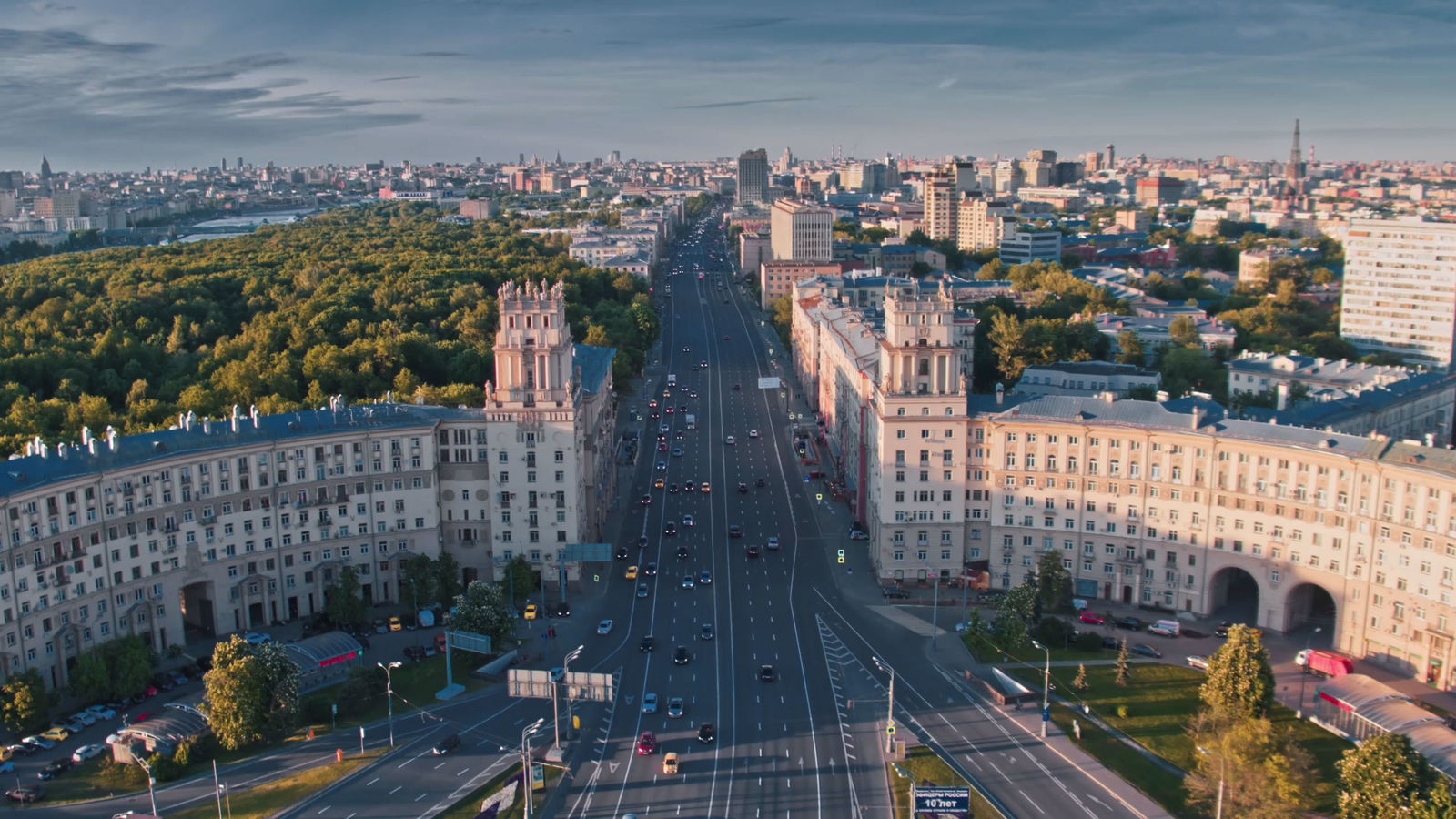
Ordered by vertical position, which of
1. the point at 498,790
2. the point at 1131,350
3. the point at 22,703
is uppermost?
the point at 1131,350

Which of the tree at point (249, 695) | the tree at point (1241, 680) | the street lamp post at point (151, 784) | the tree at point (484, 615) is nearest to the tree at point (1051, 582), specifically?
the tree at point (1241, 680)

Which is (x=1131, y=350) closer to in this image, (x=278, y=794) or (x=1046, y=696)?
(x=1046, y=696)

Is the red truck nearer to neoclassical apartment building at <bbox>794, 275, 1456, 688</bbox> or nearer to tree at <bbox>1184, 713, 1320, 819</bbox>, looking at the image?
neoclassical apartment building at <bbox>794, 275, 1456, 688</bbox>

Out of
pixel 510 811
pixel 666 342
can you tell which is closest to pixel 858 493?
pixel 510 811

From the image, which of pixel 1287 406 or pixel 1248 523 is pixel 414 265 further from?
pixel 1248 523

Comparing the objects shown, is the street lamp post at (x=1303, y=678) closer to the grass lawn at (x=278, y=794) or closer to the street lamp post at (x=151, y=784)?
the grass lawn at (x=278, y=794)

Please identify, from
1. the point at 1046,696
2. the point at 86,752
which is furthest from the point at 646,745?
the point at 86,752
